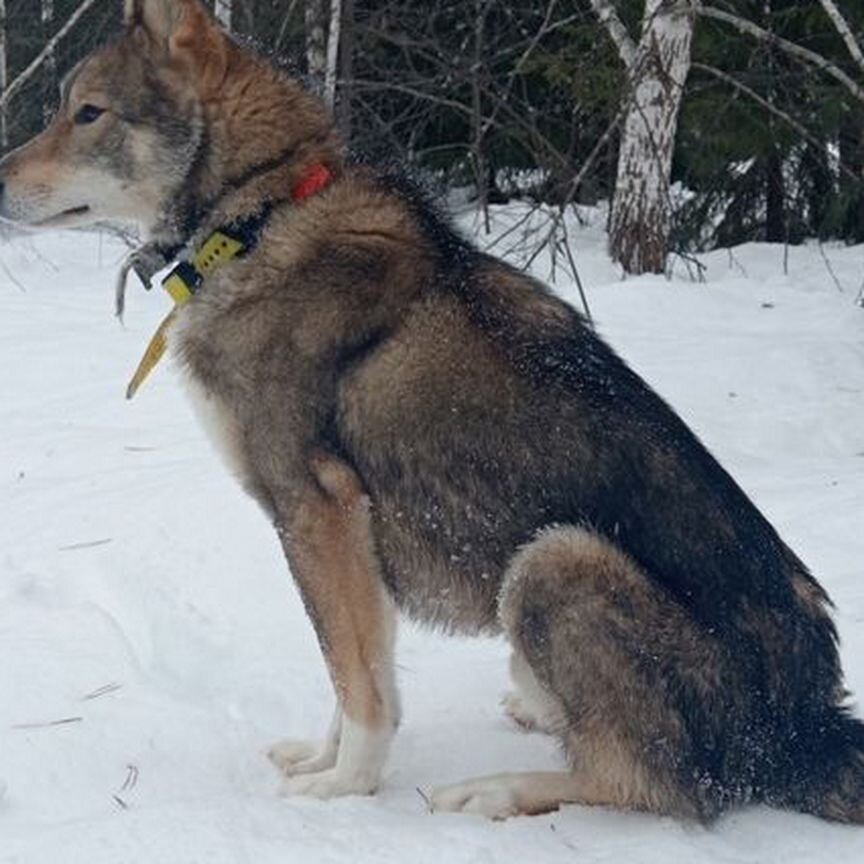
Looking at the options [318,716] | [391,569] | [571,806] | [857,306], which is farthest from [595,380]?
[857,306]

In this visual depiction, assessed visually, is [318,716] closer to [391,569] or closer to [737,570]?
[391,569]

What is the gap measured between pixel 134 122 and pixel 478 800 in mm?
1820

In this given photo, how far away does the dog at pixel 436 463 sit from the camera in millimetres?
3152

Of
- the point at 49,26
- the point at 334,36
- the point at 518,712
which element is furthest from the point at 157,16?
the point at 49,26

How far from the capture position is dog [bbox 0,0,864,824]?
10.3 feet

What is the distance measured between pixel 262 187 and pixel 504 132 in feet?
38.1

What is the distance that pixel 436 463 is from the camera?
3.39 metres

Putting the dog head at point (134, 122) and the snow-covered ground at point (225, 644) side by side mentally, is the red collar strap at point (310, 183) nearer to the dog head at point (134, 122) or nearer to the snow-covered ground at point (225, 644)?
the dog head at point (134, 122)

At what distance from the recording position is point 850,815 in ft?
10.4

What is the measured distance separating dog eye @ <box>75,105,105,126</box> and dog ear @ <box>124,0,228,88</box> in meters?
0.22

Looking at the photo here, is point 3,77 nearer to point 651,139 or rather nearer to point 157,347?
point 651,139

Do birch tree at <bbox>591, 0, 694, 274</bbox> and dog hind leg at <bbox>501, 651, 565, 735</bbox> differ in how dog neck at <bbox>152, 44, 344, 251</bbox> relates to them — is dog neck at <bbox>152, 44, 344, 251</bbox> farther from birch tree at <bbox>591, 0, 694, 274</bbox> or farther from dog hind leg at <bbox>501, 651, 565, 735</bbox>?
birch tree at <bbox>591, 0, 694, 274</bbox>

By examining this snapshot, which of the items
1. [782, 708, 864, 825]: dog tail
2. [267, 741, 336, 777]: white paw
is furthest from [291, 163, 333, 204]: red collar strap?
[782, 708, 864, 825]: dog tail

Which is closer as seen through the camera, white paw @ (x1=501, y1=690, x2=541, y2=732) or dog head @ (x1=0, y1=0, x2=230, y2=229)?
dog head @ (x1=0, y1=0, x2=230, y2=229)
